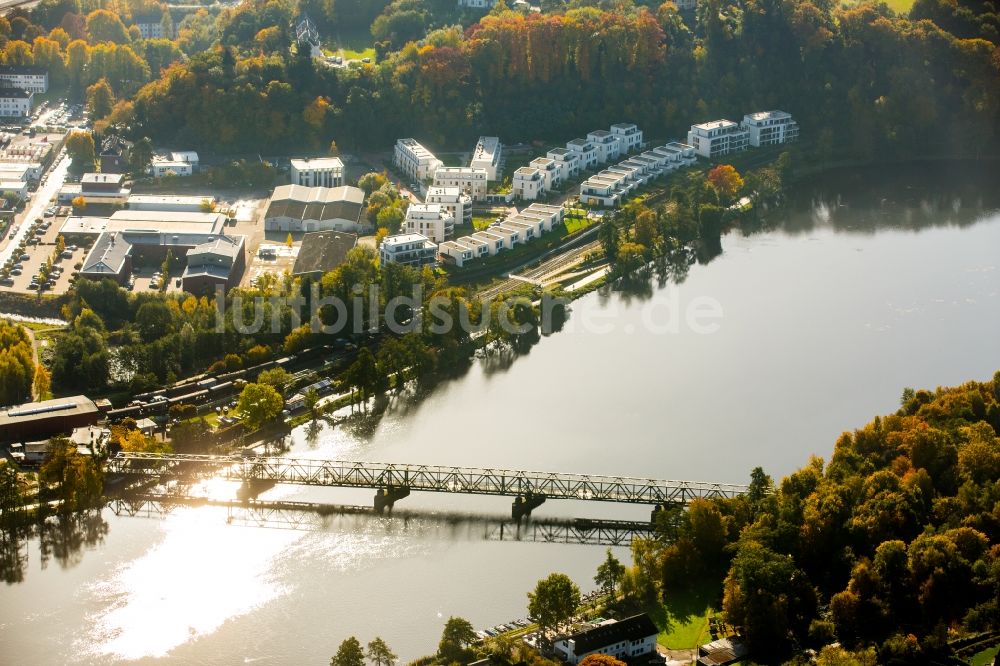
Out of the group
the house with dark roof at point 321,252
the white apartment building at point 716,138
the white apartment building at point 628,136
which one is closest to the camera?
the house with dark roof at point 321,252

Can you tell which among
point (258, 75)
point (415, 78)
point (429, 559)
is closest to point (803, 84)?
point (415, 78)

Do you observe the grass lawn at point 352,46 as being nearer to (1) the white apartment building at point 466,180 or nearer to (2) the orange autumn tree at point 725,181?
(1) the white apartment building at point 466,180

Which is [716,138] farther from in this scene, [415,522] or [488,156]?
[415,522]

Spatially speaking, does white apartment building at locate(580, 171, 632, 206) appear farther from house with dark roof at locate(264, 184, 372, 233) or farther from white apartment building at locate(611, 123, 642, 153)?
house with dark roof at locate(264, 184, 372, 233)

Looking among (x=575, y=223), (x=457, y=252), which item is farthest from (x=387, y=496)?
(x=575, y=223)

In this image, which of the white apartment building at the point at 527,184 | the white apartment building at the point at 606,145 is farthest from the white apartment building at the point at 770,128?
the white apartment building at the point at 527,184

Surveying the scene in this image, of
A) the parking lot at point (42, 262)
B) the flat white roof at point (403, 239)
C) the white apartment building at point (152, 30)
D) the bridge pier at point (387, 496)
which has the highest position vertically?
the white apartment building at point (152, 30)
